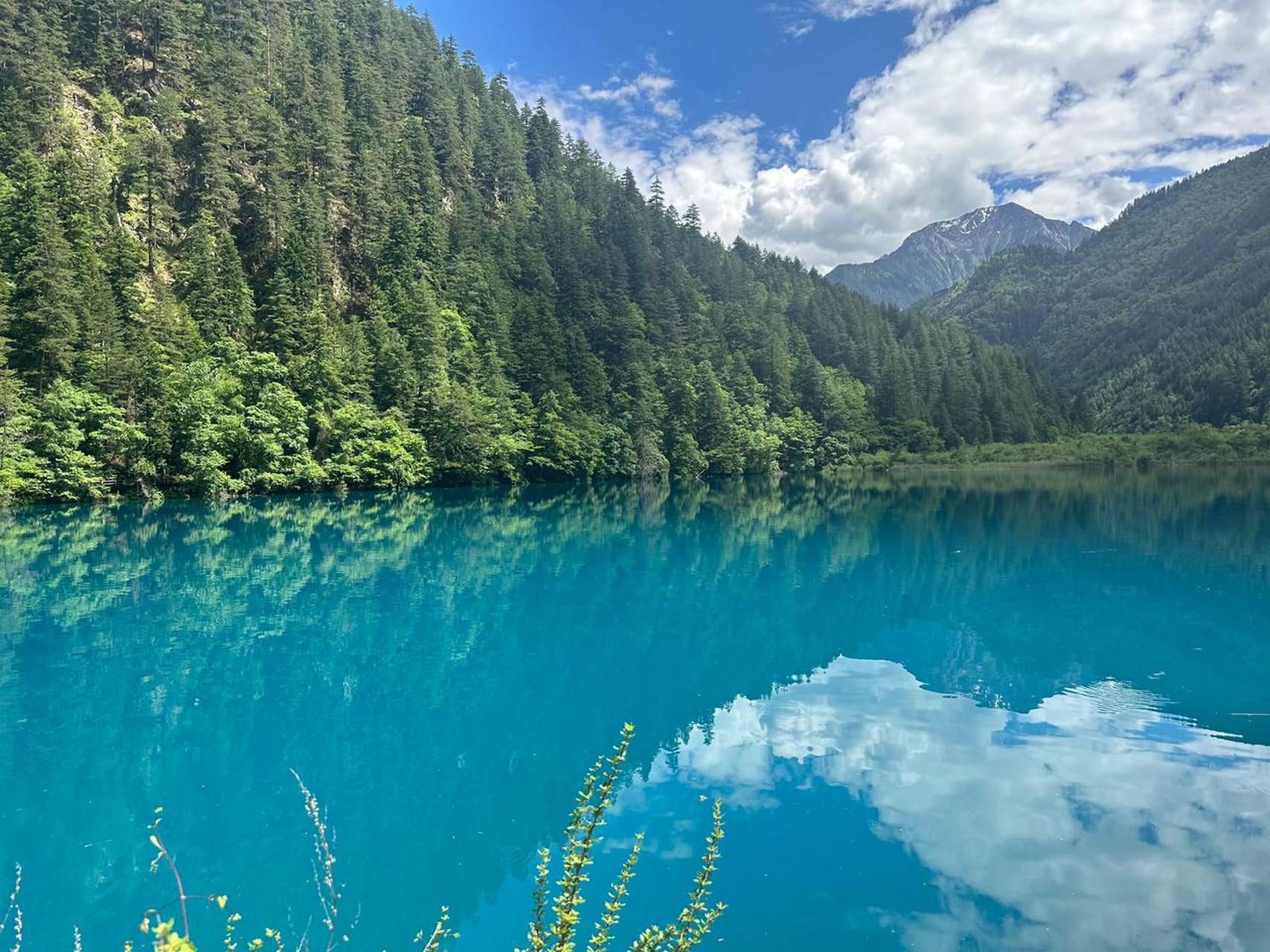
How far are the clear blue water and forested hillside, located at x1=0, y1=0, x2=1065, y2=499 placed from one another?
23.3 m

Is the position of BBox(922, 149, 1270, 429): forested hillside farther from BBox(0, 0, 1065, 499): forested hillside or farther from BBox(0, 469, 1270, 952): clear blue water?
BBox(0, 469, 1270, 952): clear blue water

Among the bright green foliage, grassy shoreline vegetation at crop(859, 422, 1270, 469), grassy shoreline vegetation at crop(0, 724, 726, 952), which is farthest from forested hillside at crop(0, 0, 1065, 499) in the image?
the bright green foliage

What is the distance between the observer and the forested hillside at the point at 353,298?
4419 centimetres

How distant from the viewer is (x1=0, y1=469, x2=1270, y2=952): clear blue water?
680 cm

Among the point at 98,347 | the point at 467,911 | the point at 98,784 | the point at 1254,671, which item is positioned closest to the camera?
the point at 467,911

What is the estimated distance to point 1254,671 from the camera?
1336 centimetres

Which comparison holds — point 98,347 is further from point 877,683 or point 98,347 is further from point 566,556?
point 877,683

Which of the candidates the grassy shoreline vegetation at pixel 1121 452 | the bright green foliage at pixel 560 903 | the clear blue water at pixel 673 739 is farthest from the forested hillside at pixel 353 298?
the bright green foliage at pixel 560 903

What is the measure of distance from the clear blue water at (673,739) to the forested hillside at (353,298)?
2329 centimetres

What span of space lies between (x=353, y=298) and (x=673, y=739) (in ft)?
220

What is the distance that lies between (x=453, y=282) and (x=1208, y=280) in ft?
556

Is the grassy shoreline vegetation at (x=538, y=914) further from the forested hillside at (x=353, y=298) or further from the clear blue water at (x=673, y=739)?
the forested hillside at (x=353, y=298)

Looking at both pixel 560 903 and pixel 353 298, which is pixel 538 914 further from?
pixel 353 298

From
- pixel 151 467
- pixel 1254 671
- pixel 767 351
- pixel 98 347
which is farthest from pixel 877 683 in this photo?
pixel 767 351
